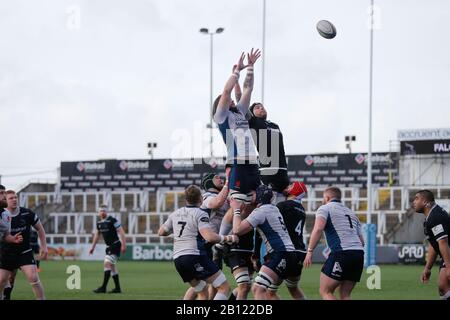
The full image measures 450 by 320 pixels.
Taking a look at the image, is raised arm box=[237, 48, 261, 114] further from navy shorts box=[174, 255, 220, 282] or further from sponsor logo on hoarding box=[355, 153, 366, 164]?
sponsor logo on hoarding box=[355, 153, 366, 164]

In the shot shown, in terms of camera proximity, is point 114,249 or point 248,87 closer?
point 248,87

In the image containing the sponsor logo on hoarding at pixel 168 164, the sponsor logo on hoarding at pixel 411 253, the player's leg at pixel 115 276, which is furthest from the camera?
the sponsor logo on hoarding at pixel 168 164

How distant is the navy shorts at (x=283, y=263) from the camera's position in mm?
17031

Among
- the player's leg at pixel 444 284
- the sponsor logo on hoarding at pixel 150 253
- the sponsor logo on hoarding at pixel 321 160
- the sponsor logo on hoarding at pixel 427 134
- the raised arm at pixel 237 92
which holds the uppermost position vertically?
the sponsor logo on hoarding at pixel 427 134

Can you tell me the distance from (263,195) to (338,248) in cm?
163

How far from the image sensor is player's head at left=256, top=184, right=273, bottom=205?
55.9 feet

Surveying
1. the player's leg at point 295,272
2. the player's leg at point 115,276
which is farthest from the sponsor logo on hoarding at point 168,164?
the player's leg at point 295,272

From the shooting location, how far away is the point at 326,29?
20.1 metres

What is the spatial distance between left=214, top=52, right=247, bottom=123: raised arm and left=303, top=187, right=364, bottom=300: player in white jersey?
2.41 meters

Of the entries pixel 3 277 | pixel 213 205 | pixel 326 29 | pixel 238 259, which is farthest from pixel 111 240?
pixel 213 205

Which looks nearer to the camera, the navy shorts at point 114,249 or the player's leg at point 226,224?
the player's leg at point 226,224

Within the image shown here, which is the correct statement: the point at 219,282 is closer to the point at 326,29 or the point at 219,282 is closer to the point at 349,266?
the point at 349,266

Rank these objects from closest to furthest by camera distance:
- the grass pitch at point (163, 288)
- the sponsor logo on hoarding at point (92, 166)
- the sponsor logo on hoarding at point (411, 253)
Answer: the grass pitch at point (163, 288)
the sponsor logo on hoarding at point (411, 253)
the sponsor logo on hoarding at point (92, 166)

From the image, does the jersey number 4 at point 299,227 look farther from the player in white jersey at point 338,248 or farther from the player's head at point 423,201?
the player's head at point 423,201
